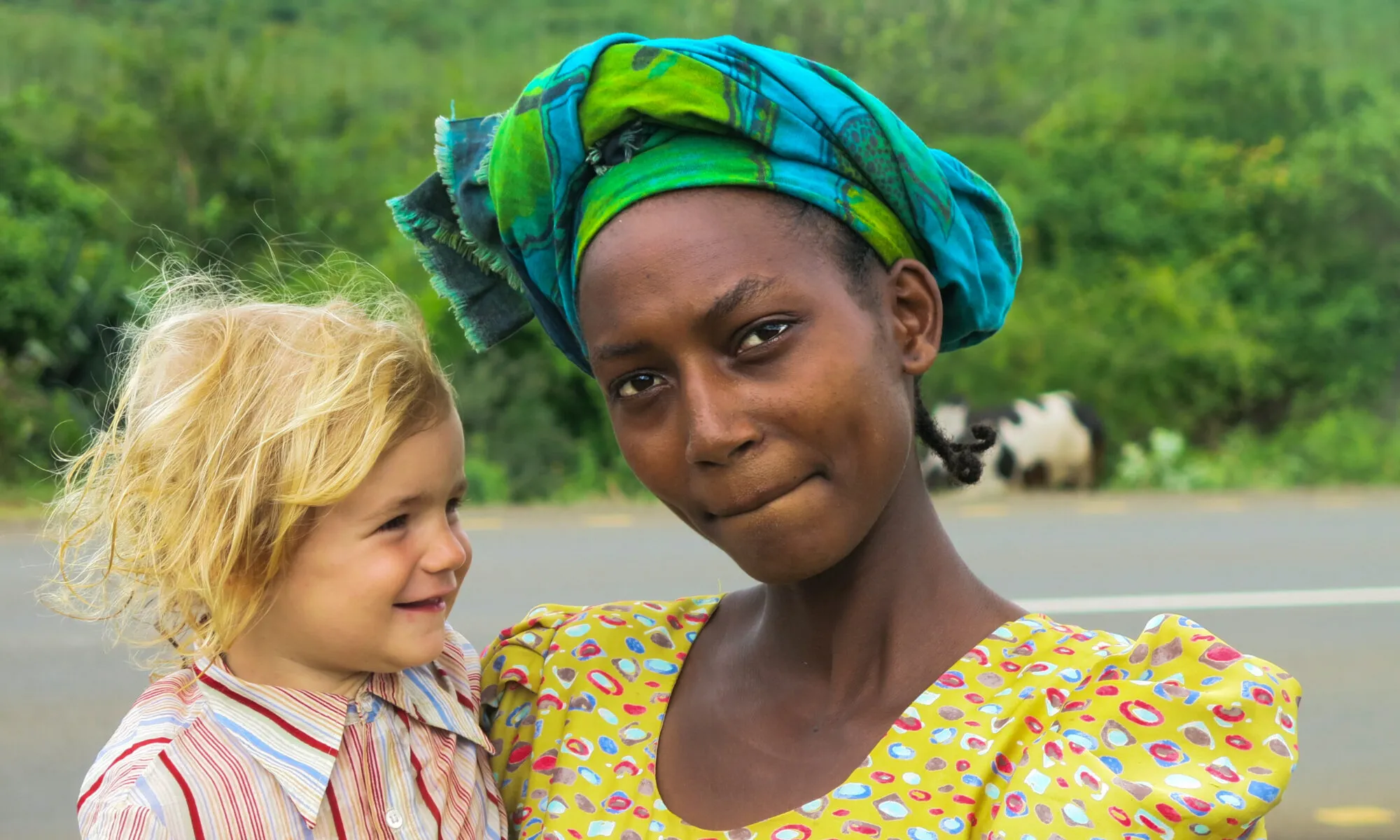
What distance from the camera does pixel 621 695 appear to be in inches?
70.2

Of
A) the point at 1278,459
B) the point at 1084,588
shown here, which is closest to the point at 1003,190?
the point at 1278,459

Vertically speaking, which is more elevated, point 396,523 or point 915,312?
point 915,312

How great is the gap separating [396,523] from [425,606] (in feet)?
0.35

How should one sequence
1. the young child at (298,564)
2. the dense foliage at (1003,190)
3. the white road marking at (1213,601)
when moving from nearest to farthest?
1. the young child at (298,564)
2. the white road marking at (1213,601)
3. the dense foliage at (1003,190)

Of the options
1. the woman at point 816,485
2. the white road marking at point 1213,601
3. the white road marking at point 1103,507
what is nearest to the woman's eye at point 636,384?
the woman at point 816,485

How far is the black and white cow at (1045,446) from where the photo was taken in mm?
11203

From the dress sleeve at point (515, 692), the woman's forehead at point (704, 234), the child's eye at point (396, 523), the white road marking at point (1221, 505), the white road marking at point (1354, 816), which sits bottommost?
the white road marking at point (1221, 505)

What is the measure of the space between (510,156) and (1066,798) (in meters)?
0.88

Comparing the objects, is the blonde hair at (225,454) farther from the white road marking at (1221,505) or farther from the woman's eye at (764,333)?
the white road marking at (1221,505)

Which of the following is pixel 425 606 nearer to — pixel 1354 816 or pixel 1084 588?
pixel 1354 816

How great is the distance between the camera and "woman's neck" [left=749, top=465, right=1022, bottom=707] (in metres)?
1.66

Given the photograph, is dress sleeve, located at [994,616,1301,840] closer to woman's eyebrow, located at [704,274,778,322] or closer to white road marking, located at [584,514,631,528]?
woman's eyebrow, located at [704,274,778,322]

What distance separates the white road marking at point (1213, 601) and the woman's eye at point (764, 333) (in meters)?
6.02

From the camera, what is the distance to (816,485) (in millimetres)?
1505
